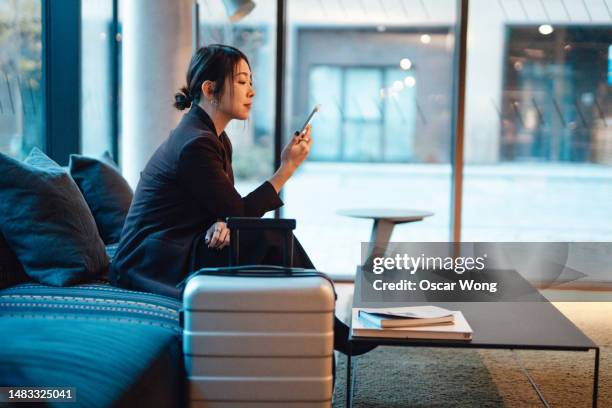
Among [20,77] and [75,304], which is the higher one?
[20,77]

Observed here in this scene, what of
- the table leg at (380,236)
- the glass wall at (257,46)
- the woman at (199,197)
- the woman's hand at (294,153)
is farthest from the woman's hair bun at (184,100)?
the glass wall at (257,46)

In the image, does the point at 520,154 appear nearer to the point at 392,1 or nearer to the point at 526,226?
the point at 526,226

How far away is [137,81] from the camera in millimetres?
4410

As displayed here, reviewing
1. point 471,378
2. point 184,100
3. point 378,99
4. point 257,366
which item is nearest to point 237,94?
point 184,100

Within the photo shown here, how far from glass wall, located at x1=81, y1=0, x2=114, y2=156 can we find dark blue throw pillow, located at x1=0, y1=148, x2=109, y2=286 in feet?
5.74

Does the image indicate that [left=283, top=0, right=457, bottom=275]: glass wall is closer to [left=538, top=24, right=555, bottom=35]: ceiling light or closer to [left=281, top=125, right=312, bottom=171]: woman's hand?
[left=538, top=24, right=555, bottom=35]: ceiling light

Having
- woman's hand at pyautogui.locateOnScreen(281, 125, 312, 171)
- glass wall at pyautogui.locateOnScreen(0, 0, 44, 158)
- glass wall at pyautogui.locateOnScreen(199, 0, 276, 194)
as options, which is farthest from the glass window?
woman's hand at pyautogui.locateOnScreen(281, 125, 312, 171)

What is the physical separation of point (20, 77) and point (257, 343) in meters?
2.29

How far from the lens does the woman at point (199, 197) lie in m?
2.26

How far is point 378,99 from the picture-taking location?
502 centimetres

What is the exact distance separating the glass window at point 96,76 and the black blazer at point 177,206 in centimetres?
178

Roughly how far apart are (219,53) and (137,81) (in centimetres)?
209

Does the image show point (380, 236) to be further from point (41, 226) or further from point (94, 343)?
point (94, 343)

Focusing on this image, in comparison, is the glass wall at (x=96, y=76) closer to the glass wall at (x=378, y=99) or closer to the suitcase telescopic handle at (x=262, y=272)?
the glass wall at (x=378, y=99)
